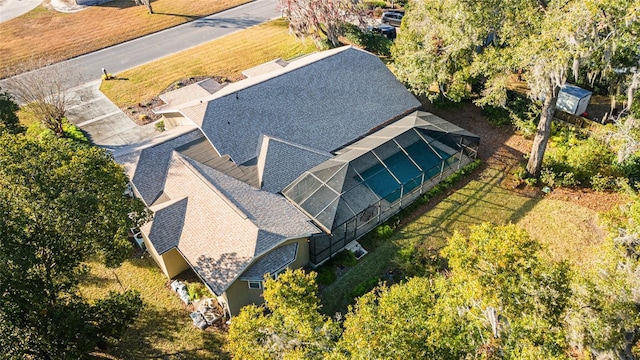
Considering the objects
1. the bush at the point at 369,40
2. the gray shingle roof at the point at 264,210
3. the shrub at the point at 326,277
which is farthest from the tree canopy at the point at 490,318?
the bush at the point at 369,40

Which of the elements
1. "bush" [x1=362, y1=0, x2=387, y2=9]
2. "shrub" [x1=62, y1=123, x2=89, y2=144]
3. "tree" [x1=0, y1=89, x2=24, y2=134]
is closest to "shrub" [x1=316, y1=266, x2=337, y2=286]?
"shrub" [x1=62, y1=123, x2=89, y2=144]

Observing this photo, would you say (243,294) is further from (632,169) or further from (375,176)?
(632,169)

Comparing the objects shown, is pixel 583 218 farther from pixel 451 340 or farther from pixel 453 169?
pixel 451 340

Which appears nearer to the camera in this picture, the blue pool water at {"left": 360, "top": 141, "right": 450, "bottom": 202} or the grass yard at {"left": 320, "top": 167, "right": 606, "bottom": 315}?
the grass yard at {"left": 320, "top": 167, "right": 606, "bottom": 315}

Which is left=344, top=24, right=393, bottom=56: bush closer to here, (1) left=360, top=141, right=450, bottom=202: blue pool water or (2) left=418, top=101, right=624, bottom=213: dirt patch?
(2) left=418, top=101, right=624, bottom=213: dirt patch

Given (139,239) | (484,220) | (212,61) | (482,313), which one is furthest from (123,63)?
(482,313)
